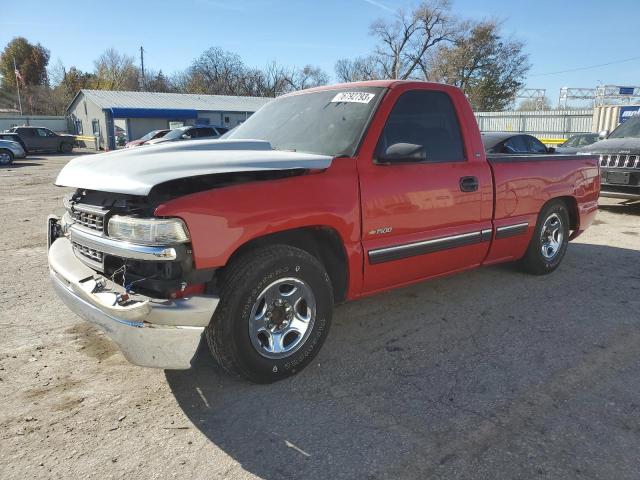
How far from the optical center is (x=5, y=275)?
5520 mm

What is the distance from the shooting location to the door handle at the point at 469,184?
407 cm

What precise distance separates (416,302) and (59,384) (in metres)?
3.03

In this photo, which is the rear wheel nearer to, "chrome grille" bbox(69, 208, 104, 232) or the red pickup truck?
the red pickup truck

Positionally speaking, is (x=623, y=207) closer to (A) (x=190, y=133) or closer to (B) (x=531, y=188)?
(B) (x=531, y=188)

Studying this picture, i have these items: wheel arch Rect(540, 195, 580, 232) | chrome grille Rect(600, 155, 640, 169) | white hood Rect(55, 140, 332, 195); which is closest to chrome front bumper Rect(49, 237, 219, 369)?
white hood Rect(55, 140, 332, 195)

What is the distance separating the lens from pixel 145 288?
107 inches

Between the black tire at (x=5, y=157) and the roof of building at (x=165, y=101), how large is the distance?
694 inches

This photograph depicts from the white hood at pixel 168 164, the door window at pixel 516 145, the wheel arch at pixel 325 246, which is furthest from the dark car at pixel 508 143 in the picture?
the white hood at pixel 168 164

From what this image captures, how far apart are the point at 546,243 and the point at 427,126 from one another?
237 centimetres

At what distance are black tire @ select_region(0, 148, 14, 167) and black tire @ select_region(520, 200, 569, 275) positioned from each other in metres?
26.8

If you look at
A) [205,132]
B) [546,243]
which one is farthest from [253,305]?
[205,132]

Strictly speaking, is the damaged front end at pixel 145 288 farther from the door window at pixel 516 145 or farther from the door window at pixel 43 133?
the door window at pixel 43 133

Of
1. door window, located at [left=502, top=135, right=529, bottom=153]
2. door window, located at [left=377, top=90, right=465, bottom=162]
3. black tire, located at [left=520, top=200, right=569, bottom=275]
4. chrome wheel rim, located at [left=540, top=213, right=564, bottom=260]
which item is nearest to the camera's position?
door window, located at [left=377, top=90, right=465, bottom=162]

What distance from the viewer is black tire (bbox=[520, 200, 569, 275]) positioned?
203 inches
